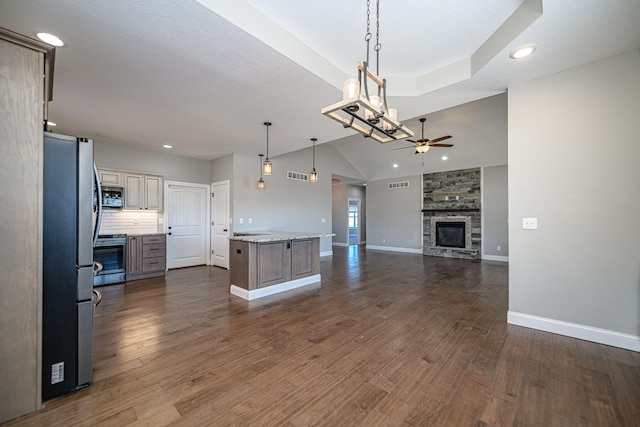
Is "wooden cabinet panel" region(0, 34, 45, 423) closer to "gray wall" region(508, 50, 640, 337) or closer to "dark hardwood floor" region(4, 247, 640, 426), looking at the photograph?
"dark hardwood floor" region(4, 247, 640, 426)

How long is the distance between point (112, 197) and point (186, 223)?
154 cm

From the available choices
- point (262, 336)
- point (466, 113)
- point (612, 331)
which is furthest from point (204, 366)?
point (466, 113)

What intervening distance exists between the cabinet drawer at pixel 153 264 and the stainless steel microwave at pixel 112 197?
1.22 m

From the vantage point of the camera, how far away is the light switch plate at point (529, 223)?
2838mm

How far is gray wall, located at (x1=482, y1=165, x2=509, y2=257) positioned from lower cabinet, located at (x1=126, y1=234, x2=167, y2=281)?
8377 millimetres

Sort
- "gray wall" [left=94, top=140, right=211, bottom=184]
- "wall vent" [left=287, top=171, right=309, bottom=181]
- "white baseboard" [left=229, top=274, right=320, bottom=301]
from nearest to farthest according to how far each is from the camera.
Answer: "white baseboard" [left=229, top=274, right=320, bottom=301]
"gray wall" [left=94, top=140, right=211, bottom=184]
"wall vent" [left=287, top=171, right=309, bottom=181]

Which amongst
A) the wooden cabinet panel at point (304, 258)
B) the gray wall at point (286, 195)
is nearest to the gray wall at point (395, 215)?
the gray wall at point (286, 195)

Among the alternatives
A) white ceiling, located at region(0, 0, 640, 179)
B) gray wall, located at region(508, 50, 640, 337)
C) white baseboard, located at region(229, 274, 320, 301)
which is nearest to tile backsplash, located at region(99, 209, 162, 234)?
white ceiling, located at region(0, 0, 640, 179)

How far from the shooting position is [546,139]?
2.77 metres

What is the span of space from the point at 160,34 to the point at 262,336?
2.84m

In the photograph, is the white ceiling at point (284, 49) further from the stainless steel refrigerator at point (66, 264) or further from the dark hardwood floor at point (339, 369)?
the dark hardwood floor at point (339, 369)

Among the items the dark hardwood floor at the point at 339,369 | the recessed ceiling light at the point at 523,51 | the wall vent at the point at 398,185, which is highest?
the recessed ceiling light at the point at 523,51

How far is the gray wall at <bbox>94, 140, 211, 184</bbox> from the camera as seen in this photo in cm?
518

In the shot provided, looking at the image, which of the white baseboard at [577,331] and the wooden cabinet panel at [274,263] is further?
the wooden cabinet panel at [274,263]
